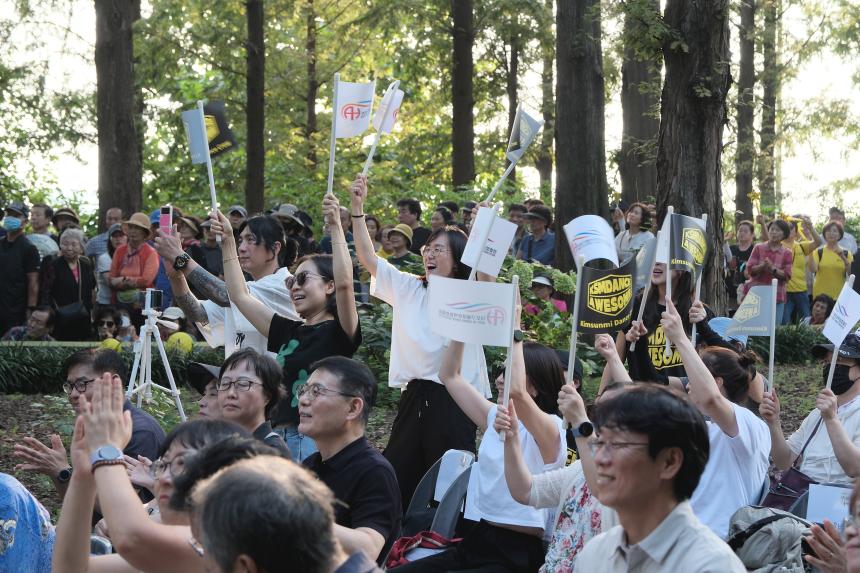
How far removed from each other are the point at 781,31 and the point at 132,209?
19761 mm

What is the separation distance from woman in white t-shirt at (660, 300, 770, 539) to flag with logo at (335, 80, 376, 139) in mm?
2823

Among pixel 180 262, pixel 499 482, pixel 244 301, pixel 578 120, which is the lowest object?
pixel 499 482

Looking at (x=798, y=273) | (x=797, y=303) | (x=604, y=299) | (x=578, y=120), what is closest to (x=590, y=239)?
(x=604, y=299)

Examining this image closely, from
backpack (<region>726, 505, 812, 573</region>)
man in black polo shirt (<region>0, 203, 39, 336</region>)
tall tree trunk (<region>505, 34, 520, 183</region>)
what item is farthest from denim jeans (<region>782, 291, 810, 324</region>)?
backpack (<region>726, 505, 812, 573</region>)

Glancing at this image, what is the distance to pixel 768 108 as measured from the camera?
28219 millimetres

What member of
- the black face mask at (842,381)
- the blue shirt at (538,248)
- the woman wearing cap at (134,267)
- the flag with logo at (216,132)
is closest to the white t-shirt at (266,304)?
the flag with logo at (216,132)

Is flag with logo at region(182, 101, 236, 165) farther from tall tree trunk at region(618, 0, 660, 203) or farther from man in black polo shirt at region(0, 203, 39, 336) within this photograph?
tall tree trunk at region(618, 0, 660, 203)

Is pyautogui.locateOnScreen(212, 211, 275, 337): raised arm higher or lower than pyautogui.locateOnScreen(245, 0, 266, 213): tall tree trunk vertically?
lower

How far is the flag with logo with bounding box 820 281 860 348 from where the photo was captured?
6.55 metres

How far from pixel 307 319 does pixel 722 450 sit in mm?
2248

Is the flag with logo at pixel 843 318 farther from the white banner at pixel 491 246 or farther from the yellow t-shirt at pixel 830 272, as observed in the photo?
the yellow t-shirt at pixel 830 272

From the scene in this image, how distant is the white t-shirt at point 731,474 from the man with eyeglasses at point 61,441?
2470 mm

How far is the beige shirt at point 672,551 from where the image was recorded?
3252 mm

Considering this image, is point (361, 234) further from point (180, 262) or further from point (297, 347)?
point (180, 262)
